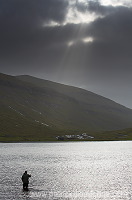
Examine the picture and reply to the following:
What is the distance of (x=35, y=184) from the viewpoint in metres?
76.7

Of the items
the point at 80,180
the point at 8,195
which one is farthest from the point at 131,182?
the point at 8,195

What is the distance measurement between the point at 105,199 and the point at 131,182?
21721mm

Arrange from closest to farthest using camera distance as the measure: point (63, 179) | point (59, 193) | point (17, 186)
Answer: point (59, 193)
point (17, 186)
point (63, 179)

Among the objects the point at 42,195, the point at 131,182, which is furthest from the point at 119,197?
the point at 131,182

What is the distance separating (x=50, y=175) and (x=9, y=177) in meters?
11.4

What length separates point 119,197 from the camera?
61.0 meters

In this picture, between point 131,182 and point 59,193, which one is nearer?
point 59,193

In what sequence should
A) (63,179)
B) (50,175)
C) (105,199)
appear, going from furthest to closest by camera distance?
(50,175)
(63,179)
(105,199)

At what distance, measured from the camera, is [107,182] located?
8006 cm

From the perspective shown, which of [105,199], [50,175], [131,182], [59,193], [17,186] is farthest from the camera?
[50,175]

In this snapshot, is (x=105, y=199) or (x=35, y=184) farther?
(x=35, y=184)

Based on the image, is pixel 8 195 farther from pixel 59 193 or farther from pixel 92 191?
pixel 92 191

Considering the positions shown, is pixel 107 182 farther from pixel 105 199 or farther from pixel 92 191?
pixel 105 199

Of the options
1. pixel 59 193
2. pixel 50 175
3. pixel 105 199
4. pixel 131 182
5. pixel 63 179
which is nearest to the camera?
A: pixel 105 199
